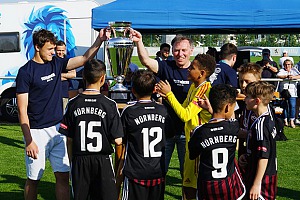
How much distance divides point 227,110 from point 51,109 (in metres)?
1.94

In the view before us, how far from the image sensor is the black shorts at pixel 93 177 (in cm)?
487

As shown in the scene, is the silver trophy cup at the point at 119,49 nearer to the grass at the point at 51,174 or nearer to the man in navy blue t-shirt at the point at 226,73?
the man in navy blue t-shirt at the point at 226,73

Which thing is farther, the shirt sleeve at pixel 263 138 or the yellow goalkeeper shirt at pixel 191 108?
the yellow goalkeeper shirt at pixel 191 108

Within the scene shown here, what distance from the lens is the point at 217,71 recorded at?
693 cm

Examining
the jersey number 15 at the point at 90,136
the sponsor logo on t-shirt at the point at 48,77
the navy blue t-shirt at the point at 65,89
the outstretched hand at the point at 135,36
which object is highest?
the outstretched hand at the point at 135,36

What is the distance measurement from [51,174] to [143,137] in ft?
12.0

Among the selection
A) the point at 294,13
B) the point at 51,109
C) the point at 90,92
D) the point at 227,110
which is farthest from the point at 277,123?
the point at 294,13

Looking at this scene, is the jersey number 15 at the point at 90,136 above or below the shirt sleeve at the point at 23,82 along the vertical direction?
below

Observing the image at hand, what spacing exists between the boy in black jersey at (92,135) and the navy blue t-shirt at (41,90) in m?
0.55

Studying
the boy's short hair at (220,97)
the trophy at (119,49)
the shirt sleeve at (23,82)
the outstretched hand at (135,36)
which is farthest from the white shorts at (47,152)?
the boy's short hair at (220,97)

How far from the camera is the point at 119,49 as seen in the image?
17.6 ft

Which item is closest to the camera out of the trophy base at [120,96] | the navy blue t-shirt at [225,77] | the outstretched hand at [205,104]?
the outstretched hand at [205,104]

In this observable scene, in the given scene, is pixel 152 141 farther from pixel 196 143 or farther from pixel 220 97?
pixel 220 97

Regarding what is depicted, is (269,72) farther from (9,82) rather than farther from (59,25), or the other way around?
(9,82)
